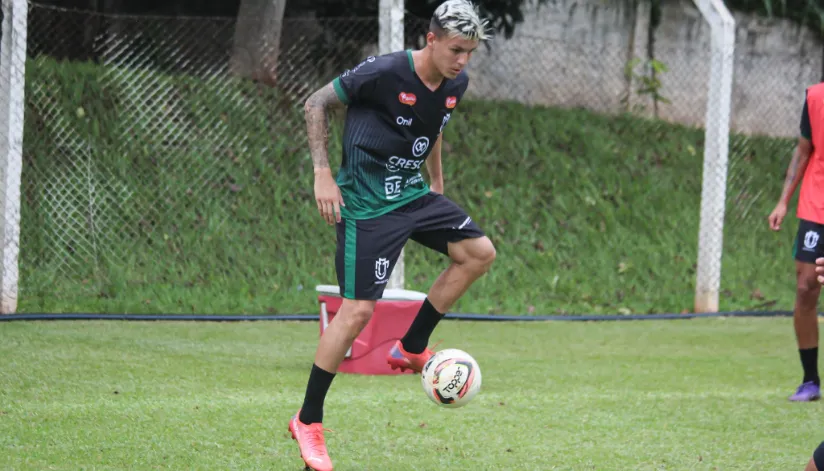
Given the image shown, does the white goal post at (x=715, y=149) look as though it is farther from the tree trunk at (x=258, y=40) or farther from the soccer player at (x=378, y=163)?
the soccer player at (x=378, y=163)

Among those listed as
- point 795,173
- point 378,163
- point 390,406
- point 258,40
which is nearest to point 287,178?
point 258,40

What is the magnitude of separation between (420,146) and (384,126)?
7.2 inches

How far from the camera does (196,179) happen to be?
9750 millimetres

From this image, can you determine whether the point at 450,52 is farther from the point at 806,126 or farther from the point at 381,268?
the point at 806,126

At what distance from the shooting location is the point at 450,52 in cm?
393

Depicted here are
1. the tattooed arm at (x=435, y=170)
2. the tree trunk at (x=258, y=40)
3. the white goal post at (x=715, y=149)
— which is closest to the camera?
the tattooed arm at (x=435, y=170)

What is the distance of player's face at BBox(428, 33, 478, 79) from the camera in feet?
12.9

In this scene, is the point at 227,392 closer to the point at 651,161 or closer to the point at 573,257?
the point at 573,257

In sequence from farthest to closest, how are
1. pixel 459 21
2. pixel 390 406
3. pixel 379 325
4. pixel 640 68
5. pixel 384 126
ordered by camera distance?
pixel 640 68 < pixel 379 325 < pixel 390 406 < pixel 384 126 < pixel 459 21

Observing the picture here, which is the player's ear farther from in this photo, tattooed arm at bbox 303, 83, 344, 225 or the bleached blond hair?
tattooed arm at bbox 303, 83, 344, 225

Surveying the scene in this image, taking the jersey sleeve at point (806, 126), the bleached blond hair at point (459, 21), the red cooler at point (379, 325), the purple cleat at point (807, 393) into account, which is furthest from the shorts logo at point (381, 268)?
the jersey sleeve at point (806, 126)

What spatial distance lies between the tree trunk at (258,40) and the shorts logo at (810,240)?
20.9ft

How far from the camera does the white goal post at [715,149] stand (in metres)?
8.76

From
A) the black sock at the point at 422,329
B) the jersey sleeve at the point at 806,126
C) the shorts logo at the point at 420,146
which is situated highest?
the jersey sleeve at the point at 806,126
